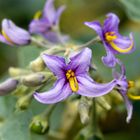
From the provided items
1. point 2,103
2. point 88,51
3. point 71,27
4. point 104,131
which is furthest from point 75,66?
point 71,27

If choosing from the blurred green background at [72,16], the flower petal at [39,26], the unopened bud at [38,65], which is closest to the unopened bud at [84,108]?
the unopened bud at [38,65]

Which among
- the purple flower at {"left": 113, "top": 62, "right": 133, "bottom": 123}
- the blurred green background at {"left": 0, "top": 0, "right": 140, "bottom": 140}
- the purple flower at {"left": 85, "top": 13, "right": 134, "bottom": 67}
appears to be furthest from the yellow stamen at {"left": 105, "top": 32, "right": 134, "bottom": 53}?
the blurred green background at {"left": 0, "top": 0, "right": 140, "bottom": 140}

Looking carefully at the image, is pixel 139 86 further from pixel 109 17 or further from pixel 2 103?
pixel 2 103

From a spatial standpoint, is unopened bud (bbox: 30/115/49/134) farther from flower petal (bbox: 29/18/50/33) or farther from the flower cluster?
flower petal (bbox: 29/18/50/33)

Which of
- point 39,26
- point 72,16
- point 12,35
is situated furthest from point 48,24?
point 72,16

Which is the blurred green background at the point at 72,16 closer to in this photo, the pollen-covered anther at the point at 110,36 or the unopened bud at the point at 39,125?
the pollen-covered anther at the point at 110,36

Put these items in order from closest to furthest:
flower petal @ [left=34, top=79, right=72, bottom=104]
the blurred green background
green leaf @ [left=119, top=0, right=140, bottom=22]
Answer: flower petal @ [left=34, top=79, right=72, bottom=104] < green leaf @ [left=119, top=0, right=140, bottom=22] < the blurred green background

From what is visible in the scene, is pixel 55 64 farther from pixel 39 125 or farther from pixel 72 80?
pixel 39 125
